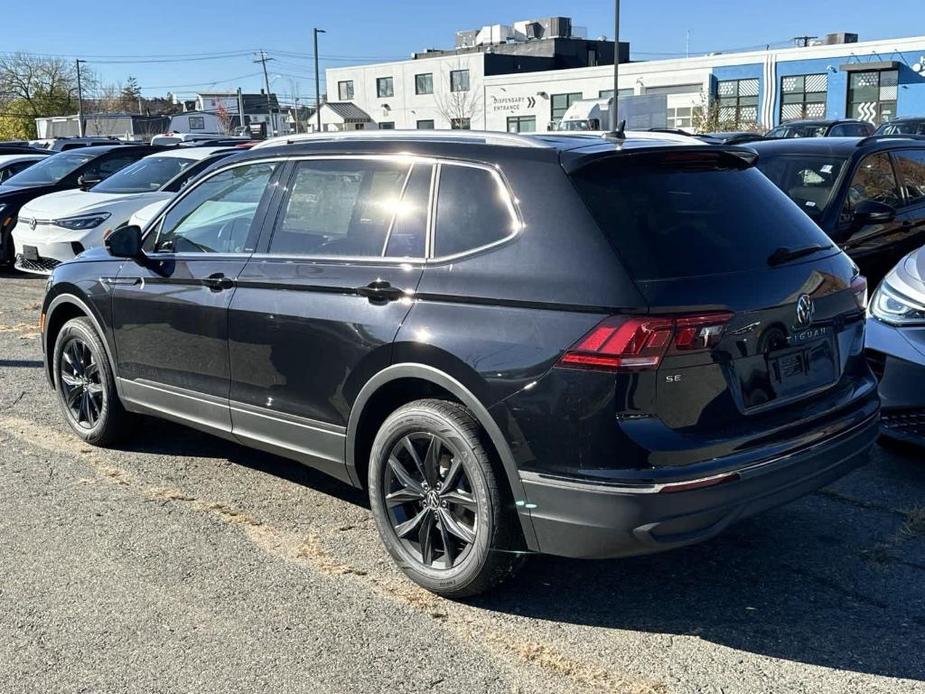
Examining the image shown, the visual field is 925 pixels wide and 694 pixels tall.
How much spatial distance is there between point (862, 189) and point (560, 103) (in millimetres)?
58492

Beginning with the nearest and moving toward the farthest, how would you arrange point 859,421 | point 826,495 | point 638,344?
1. point 638,344
2. point 859,421
3. point 826,495

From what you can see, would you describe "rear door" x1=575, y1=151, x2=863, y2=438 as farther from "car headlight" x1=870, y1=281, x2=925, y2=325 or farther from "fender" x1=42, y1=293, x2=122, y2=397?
"fender" x1=42, y1=293, x2=122, y2=397

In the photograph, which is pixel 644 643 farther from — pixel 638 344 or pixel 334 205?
pixel 334 205

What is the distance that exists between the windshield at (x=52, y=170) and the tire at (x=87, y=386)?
9168 mm

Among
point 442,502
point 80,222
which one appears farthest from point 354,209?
point 80,222

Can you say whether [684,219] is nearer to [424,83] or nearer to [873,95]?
[873,95]

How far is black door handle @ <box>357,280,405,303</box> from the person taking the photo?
3.82 metres

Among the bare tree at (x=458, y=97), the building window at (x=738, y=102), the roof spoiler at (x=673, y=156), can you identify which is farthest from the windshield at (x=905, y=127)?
the bare tree at (x=458, y=97)

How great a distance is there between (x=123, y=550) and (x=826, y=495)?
11.1 ft

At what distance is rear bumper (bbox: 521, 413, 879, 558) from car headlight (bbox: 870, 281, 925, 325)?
197 centimetres


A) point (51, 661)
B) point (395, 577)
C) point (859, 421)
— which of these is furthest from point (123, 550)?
point (859, 421)

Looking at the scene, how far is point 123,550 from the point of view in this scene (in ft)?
13.9

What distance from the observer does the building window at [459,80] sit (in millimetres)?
71812

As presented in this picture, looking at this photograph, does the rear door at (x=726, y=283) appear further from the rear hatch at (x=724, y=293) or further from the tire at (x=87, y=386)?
the tire at (x=87, y=386)
